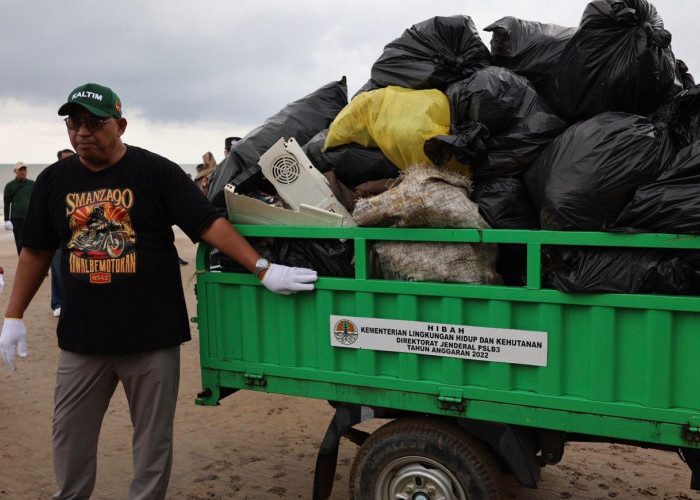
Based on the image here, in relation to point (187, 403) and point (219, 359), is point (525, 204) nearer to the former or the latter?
point (219, 359)

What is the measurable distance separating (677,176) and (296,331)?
171 cm

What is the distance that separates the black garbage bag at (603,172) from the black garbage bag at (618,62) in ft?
0.66

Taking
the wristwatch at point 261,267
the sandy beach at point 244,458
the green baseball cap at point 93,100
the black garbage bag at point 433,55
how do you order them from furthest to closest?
the sandy beach at point 244,458 < the black garbage bag at point 433,55 < the wristwatch at point 261,267 < the green baseball cap at point 93,100

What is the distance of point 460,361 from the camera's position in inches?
107

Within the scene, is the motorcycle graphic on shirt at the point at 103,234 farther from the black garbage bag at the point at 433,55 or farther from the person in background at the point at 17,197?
the person in background at the point at 17,197

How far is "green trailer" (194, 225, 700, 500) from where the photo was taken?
8.01 feet

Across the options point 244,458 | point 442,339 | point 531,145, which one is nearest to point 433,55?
point 531,145

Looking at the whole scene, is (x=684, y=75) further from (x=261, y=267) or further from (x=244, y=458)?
(x=244, y=458)

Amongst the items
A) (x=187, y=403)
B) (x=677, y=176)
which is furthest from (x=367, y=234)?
(x=187, y=403)

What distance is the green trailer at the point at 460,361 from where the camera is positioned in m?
2.44

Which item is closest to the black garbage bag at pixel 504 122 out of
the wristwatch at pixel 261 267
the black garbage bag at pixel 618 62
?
the black garbage bag at pixel 618 62

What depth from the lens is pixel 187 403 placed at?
5328 millimetres

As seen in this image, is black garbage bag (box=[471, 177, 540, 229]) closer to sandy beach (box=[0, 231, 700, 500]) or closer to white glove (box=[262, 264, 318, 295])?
white glove (box=[262, 264, 318, 295])

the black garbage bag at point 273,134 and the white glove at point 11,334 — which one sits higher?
the black garbage bag at point 273,134
